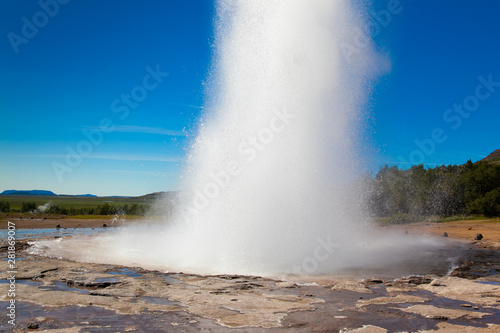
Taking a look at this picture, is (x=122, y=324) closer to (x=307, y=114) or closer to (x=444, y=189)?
(x=307, y=114)

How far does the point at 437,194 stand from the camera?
49969 mm

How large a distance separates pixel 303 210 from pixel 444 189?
41.8m

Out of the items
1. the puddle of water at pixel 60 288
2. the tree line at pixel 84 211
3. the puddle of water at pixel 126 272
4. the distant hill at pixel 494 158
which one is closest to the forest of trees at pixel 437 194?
the tree line at pixel 84 211

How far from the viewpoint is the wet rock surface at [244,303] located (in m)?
7.00

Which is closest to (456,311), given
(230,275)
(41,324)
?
(230,275)

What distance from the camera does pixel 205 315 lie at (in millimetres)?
7645

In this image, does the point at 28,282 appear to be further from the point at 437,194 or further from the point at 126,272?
the point at 437,194

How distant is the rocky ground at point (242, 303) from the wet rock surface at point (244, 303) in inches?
0.8

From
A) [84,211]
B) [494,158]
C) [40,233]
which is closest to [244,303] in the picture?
[40,233]

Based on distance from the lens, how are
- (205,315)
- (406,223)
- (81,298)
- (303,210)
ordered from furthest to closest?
(406,223) < (303,210) < (81,298) < (205,315)

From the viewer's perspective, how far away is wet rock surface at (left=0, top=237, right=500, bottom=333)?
23.0ft

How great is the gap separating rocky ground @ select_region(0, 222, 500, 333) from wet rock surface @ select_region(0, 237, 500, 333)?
2 cm

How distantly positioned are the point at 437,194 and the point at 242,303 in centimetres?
4935

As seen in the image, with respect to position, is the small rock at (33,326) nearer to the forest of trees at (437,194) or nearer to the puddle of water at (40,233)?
the puddle of water at (40,233)
